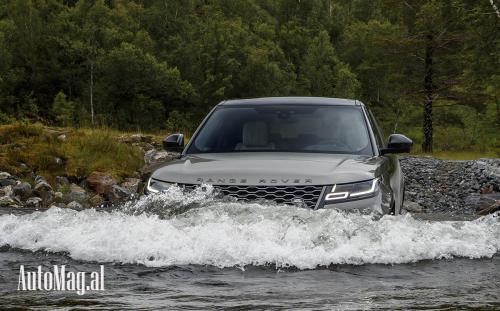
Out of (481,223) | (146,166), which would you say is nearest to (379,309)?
(481,223)

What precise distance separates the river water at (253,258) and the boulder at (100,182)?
8.79 m

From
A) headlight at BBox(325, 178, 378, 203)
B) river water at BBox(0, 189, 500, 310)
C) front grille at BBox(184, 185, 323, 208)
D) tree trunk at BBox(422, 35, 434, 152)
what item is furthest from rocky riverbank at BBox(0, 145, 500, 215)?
tree trunk at BBox(422, 35, 434, 152)

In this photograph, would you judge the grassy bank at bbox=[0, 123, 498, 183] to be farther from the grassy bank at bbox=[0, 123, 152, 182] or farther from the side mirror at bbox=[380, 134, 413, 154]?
the side mirror at bbox=[380, 134, 413, 154]

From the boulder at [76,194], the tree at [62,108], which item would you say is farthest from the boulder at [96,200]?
the tree at [62,108]

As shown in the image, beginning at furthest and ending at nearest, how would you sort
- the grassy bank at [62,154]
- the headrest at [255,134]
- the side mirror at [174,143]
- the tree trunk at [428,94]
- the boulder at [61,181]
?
the tree trunk at [428,94] < the grassy bank at [62,154] < the boulder at [61,181] < the side mirror at [174,143] < the headrest at [255,134]

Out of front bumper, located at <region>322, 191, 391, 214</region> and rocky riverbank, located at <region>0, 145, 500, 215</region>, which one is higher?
front bumper, located at <region>322, 191, 391, 214</region>

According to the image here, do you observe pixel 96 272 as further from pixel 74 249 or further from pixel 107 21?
pixel 107 21

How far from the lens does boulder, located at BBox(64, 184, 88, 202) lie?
14789mm

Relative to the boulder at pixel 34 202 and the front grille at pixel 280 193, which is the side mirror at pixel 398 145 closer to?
the front grille at pixel 280 193

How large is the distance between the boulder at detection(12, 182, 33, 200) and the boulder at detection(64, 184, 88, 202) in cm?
70

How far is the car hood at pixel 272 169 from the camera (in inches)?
232

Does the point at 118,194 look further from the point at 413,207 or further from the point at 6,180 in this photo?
the point at 413,207

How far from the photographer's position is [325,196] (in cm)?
582

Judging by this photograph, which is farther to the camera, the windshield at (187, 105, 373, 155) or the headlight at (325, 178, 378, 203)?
the windshield at (187, 105, 373, 155)
